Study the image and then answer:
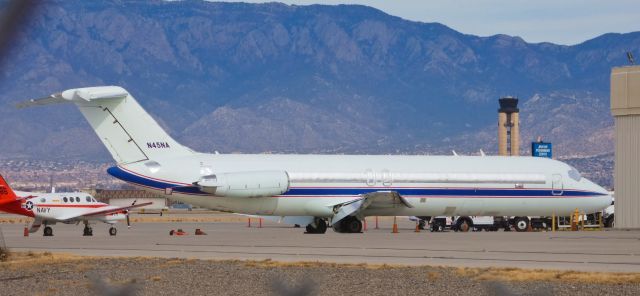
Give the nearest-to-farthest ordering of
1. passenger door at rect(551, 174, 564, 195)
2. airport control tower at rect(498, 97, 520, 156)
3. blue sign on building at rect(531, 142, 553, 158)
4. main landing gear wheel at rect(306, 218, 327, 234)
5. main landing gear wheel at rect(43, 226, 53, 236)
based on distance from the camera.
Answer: main landing gear wheel at rect(306, 218, 327, 234), passenger door at rect(551, 174, 564, 195), main landing gear wheel at rect(43, 226, 53, 236), blue sign on building at rect(531, 142, 553, 158), airport control tower at rect(498, 97, 520, 156)

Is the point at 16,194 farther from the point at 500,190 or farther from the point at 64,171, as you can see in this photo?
the point at 64,171

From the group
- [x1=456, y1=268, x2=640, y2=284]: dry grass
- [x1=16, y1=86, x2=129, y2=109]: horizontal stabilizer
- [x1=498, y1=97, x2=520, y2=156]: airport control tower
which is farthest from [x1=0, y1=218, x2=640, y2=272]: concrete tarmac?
[x1=498, y1=97, x2=520, y2=156]: airport control tower

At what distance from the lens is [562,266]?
19.3m

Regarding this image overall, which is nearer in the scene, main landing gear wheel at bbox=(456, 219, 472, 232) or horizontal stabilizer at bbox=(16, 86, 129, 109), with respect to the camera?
horizontal stabilizer at bbox=(16, 86, 129, 109)

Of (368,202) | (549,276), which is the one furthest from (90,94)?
(549,276)

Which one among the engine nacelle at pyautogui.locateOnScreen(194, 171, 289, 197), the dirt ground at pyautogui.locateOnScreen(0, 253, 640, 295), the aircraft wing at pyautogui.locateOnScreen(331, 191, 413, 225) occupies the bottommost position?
the dirt ground at pyautogui.locateOnScreen(0, 253, 640, 295)

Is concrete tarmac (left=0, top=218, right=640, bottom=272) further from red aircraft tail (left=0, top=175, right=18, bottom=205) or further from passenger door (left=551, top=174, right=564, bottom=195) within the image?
red aircraft tail (left=0, top=175, right=18, bottom=205)

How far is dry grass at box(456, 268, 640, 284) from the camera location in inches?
628

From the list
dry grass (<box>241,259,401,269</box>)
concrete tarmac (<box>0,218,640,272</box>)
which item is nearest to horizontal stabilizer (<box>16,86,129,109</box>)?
concrete tarmac (<box>0,218,640,272</box>)

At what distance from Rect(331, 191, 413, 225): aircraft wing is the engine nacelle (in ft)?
7.51

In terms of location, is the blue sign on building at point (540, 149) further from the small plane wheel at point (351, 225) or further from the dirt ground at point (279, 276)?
the dirt ground at point (279, 276)

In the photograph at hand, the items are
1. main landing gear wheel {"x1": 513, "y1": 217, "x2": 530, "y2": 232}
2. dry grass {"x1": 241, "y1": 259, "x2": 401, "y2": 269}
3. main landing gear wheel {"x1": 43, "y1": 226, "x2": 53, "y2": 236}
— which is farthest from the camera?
main landing gear wheel {"x1": 513, "y1": 217, "x2": 530, "y2": 232}

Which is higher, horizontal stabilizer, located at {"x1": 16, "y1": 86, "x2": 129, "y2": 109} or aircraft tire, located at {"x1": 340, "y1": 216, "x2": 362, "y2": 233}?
horizontal stabilizer, located at {"x1": 16, "y1": 86, "x2": 129, "y2": 109}

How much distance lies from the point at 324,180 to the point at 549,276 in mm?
20498
